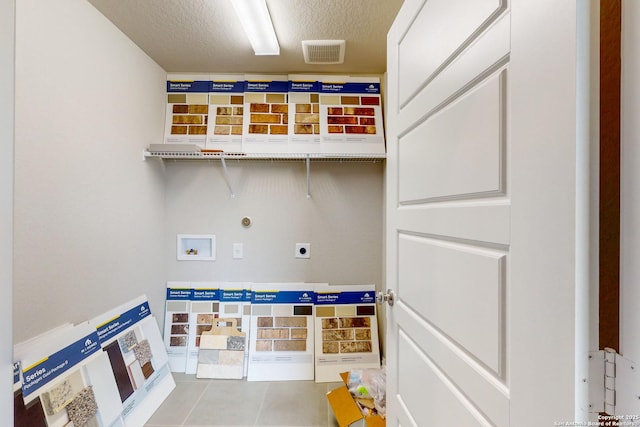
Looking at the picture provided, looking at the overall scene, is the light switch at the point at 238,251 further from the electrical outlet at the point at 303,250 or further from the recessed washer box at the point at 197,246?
the electrical outlet at the point at 303,250

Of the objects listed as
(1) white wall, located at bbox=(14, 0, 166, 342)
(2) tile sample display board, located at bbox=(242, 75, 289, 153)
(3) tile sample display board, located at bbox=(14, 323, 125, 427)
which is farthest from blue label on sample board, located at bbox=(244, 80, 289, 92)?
(3) tile sample display board, located at bbox=(14, 323, 125, 427)

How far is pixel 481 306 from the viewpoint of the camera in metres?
0.61

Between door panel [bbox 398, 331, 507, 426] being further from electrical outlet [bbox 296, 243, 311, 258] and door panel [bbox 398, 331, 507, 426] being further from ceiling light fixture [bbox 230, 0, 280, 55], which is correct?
ceiling light fixture [bbox 230, 0, 280, 55]

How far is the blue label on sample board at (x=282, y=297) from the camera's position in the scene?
210cm

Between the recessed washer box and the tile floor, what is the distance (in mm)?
828

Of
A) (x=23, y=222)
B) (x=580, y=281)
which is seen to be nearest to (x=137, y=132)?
(x=23, y=222)

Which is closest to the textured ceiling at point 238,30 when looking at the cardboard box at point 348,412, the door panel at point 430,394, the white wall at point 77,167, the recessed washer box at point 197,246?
the white wall at point 77,167

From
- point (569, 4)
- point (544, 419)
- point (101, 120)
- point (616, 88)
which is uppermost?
point (101, 120)

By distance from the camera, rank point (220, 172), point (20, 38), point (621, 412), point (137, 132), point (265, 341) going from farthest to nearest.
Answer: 1. point (220, 172)
2. point (265, 341)
3. point (137, 132)
4. point (20, 38)
5. point (621, 412)

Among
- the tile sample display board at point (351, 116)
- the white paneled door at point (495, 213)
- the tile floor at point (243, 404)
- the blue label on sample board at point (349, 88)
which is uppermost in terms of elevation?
the blue label on sample board at point (349, 88)

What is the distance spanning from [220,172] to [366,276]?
1.38 m

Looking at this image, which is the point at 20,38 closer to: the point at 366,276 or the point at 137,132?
the point at 137,132

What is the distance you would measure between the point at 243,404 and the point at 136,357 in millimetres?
688

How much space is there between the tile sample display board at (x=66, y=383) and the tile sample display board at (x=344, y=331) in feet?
3.91
